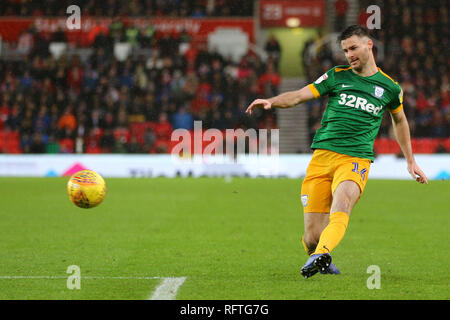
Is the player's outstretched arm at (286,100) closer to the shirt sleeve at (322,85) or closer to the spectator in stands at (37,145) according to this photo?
the shirt sleeve at (322,85)

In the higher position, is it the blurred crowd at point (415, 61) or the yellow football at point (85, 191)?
the blurred crowd at point (415, 61)

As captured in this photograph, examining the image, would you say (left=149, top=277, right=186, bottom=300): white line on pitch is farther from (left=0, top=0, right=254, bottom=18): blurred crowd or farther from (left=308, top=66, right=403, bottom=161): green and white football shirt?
(left=0, top=0, right=254, bottom=18): blurred crowd

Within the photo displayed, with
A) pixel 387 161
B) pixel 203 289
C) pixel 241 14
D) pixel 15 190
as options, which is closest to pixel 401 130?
pixel 203 289

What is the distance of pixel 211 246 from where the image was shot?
30.5 feet

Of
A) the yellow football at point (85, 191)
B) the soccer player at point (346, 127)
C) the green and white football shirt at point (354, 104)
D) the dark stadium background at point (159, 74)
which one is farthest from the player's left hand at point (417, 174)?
the dark stadium background at point (159, 74)

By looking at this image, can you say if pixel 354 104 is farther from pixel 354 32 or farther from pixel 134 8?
pixel 134 8

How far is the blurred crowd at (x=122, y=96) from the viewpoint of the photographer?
23.9 m

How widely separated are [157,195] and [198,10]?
15.8 meters

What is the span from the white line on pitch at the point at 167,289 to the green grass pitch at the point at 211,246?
7cm

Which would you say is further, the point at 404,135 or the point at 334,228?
the point at 404,135

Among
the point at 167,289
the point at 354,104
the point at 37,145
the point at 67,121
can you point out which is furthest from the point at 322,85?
the point at 67,121

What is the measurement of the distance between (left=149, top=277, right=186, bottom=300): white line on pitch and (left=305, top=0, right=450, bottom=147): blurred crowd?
17.6m

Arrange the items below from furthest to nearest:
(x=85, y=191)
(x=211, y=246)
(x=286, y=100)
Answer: (x=211, y=246)
(x=85, y=191)
(x=286, y=100)

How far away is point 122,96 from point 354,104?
19.3 m
